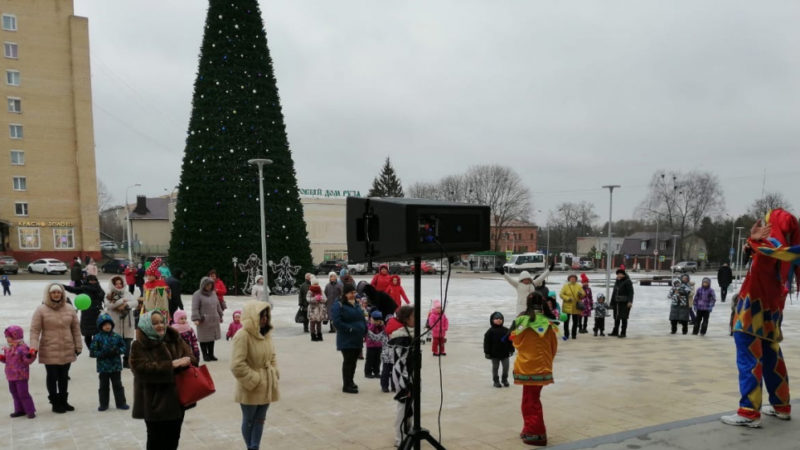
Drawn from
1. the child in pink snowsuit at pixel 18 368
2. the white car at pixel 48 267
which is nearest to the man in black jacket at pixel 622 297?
the child in pink snowsuit at pixel 18 368

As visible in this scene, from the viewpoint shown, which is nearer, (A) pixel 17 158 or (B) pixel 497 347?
(B) pixel 497 347

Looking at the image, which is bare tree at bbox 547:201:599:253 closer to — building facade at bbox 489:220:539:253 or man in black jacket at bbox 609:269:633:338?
building facade at bbox 489:220:539:253

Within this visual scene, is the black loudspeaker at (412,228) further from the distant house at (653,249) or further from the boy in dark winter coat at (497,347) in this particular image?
the distant house at (653,249)

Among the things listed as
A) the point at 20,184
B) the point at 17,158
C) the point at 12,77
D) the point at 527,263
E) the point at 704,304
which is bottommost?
the point at 527,263

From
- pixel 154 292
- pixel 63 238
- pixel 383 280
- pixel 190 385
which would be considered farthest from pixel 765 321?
pixel 63 238

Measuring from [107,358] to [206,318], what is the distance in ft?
10.4

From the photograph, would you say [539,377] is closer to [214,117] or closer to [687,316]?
[687,316]

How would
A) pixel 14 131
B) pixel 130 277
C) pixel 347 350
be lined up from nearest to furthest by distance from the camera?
pixel 347 350, pixel 130 277, pixel 14 131

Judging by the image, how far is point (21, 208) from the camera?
4288 centimetres

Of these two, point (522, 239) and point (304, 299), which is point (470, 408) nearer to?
point (304, 299)

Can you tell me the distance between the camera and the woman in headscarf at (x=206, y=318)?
9375 mm

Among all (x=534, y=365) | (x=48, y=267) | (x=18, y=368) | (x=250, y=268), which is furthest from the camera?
(x=48, y=267)

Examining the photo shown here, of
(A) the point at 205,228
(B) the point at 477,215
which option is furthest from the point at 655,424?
(A) the point at 205,228

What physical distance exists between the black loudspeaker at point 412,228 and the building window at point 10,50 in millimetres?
50885
